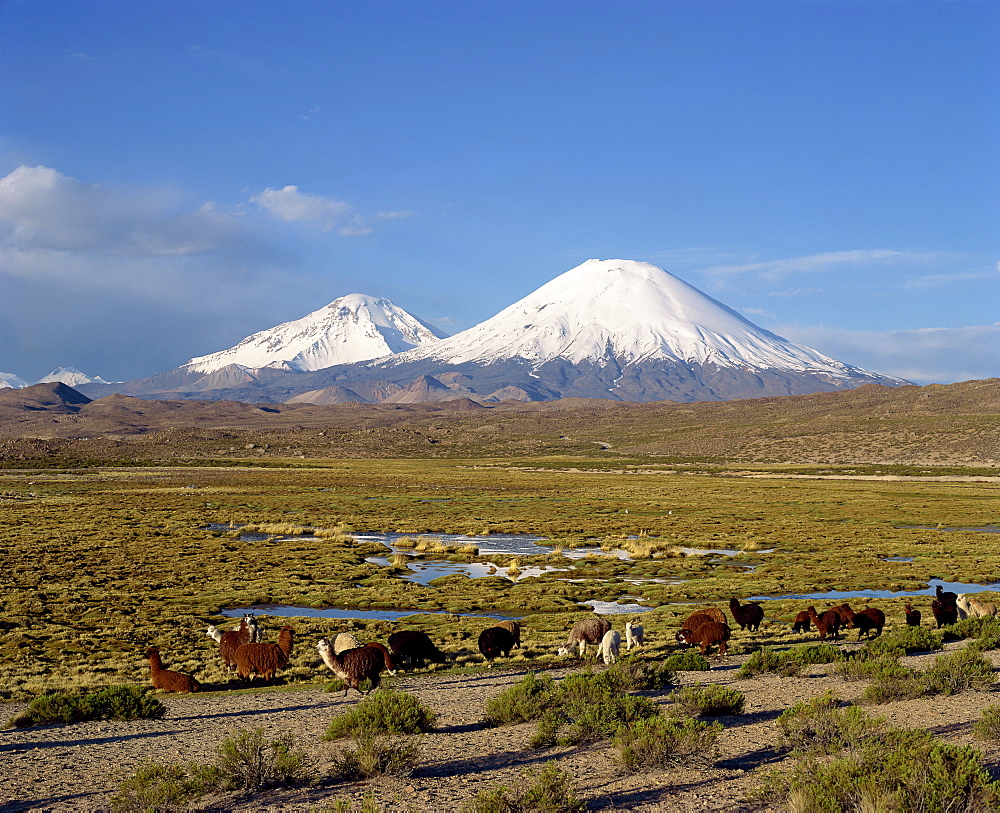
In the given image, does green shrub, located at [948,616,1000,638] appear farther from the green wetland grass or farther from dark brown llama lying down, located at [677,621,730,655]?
dark brown llama lying down, located at [677,621,730,655]

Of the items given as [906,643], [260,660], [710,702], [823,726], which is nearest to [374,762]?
[710,702]

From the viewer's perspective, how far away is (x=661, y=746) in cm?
852

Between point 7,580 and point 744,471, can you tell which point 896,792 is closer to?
point 7,580

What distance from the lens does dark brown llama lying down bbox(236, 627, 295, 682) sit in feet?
46.6

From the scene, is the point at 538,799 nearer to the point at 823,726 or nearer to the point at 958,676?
the point at 823,726

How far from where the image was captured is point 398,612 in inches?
914

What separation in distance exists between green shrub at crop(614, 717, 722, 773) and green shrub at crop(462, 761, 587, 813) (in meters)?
1.26

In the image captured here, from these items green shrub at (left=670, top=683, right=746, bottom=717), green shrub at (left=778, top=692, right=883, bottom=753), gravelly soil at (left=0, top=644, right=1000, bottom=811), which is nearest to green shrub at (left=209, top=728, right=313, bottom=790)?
gravelly soil at (left=0, top=644, right=1000, bottom=811)

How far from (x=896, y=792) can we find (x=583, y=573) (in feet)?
79.0

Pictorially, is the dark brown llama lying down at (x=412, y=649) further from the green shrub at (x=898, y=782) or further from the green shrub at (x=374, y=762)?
the green shrub at (x=898, y=782)

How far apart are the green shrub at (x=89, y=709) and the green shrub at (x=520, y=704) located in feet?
16.0

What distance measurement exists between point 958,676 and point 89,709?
12.4 m

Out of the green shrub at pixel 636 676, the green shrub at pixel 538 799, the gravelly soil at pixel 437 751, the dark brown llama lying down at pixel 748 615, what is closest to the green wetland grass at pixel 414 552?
the dark brown llama lying down at pixel 748 615

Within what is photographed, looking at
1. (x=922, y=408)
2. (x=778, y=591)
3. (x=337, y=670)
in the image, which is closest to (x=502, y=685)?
(x=337, y=670)
